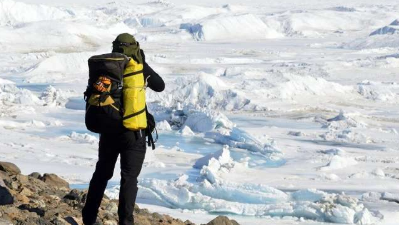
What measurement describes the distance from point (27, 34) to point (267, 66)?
17278mm

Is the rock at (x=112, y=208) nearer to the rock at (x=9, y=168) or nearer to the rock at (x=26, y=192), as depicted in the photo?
the rock at (x=26, y=192)

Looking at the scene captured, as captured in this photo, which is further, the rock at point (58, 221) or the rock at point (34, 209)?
the rock at point (34, 209)

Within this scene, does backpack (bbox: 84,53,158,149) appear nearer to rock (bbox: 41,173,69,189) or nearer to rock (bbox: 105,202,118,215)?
rock (bbox: 105,202,118,215)

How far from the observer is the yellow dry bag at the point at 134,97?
2.81 m

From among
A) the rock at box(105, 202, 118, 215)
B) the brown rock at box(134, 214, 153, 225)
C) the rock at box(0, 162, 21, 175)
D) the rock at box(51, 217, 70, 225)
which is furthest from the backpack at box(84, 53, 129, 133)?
the rock at box(0, 162, 21, 175)

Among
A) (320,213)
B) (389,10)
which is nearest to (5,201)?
(320,213)

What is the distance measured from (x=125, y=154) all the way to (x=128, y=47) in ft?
1.54

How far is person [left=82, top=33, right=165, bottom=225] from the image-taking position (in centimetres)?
284

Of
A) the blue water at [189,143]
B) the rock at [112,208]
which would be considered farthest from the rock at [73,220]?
the blue water at [189,143]

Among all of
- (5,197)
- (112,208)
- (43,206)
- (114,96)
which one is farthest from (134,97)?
(112,208)

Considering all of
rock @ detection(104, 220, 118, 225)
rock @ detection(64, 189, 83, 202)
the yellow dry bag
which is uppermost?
the yellow dry bag

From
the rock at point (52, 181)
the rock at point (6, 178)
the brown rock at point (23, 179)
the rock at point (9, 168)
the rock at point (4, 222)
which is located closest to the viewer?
the rock at point (4, 222)

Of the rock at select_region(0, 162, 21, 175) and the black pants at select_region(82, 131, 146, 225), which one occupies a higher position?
the black pants at select_region(82, 131, 146, 225)

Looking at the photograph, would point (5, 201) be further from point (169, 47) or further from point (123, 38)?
point (169, 47)
